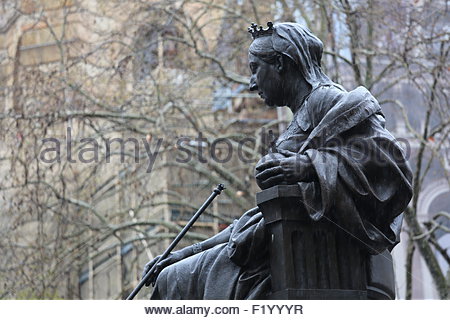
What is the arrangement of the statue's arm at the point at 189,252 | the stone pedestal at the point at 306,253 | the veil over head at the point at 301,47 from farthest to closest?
the statue's arm at the point at 189,252, the veil over head at the point at 301,47, the stone pedestal at the point at 306,253

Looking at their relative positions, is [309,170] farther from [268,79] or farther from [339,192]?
[268,79]

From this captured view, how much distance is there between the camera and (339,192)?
694 centimetres

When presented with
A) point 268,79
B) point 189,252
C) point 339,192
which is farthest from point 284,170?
point 189,252

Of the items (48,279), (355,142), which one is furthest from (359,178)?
(48,279)

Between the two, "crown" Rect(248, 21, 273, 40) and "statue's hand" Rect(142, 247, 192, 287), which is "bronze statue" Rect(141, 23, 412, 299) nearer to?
"crown" Rect(248, 21, 273, 40)

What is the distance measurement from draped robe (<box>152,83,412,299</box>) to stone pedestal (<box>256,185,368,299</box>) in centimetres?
8

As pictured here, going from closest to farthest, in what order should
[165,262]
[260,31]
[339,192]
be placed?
1. [339,192]
2. [260,31]
3. [165,262]

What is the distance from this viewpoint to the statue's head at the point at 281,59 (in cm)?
754

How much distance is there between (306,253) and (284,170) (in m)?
0.45

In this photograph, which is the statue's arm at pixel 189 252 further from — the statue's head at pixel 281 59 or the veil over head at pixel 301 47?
the veil over head at pixel 301 47

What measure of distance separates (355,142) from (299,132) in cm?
46

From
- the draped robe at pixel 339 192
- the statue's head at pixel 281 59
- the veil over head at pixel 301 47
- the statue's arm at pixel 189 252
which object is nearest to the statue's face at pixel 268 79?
the statue's head at pixel 281 59
